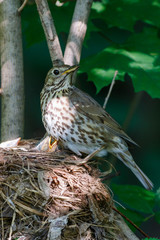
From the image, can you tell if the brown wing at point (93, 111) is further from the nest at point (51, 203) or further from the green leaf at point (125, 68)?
the nest at point (51, 203)

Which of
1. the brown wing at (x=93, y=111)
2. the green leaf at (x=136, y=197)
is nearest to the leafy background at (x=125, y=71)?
the green leaf at (x=136, y=197)

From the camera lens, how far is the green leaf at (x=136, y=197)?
310 cm

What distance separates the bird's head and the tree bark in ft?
0.97

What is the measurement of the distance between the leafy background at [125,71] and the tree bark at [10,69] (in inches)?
13.8

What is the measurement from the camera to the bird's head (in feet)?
10.2

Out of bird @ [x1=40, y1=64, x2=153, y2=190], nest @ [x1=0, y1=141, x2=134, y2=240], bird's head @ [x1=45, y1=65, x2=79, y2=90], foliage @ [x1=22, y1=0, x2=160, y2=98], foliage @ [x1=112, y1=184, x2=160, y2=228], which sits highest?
foliage @ [x1=22, y1=0, x2=160, y2=98]

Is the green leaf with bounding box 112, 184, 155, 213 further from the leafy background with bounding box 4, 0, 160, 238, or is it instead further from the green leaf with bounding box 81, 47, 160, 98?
the green leaf with bounding box 81, 47, 160, 98

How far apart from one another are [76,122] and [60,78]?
0.45 meters

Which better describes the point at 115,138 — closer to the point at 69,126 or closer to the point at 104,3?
the point at 69,126

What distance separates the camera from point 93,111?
Answer: 320cm

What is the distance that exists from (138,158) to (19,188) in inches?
88.0

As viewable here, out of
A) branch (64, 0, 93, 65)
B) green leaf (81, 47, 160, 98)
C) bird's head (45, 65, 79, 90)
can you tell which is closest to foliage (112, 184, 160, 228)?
green leaf (81, 47, 160, 98)

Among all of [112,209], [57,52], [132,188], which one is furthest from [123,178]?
[57,52]

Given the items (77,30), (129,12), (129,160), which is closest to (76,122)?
(129,160)
